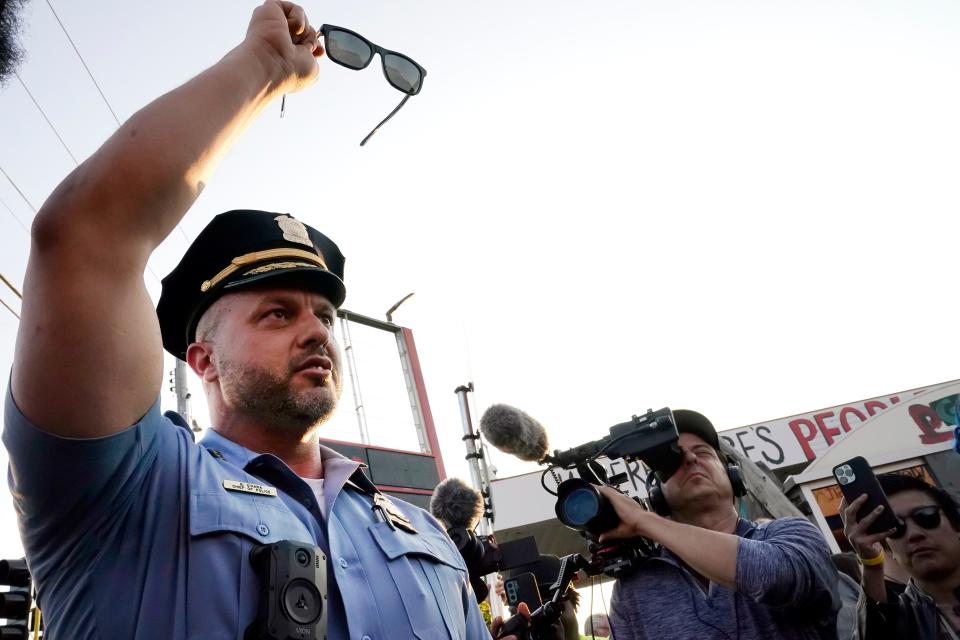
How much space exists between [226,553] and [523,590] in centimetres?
265

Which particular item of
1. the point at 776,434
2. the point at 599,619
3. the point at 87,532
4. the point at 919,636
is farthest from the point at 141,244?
the point at 776,434

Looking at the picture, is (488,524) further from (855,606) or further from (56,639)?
(56,639)

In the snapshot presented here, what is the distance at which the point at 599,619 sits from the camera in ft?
32.1

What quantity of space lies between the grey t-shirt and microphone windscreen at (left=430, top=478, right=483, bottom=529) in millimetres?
1613

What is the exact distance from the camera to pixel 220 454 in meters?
1.56

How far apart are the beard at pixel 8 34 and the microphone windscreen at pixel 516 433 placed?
2891 mm

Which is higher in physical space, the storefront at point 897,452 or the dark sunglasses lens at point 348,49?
the dark sunglasses lens at point 348,49

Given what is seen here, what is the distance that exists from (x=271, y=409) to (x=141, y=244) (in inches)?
32.8

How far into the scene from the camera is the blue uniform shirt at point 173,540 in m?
0.95

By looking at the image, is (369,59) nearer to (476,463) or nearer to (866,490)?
(866,490)

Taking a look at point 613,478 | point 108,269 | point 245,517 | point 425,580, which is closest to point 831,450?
point 613,478

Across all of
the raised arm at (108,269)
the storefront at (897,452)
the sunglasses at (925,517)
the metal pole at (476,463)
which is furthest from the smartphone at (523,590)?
the metal pole at (476,463)

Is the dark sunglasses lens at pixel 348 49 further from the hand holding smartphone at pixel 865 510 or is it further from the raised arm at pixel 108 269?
the hand holding smartphone at pixel 865 510

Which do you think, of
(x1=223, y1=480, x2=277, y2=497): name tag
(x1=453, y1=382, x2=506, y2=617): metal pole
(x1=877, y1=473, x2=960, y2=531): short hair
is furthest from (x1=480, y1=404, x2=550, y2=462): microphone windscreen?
(x1=453, y1=382, x2=506, y2=617): metal pole
